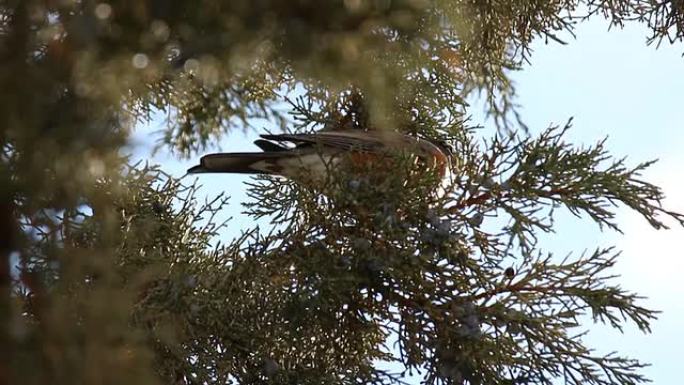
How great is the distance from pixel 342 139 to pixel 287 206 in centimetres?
30

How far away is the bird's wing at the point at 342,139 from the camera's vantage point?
127 inches

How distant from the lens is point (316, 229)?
9.89 feet

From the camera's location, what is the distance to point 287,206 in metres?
3.28

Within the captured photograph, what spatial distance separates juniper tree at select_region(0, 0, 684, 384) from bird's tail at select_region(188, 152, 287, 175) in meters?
0.05

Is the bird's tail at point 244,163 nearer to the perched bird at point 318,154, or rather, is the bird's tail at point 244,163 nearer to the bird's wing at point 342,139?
the perched bird at point 318,154

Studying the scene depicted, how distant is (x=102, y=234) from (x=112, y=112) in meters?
0.15

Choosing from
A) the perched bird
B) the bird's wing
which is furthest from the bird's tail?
the bird's wing

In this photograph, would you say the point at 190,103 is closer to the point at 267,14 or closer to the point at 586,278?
the point at 267,14

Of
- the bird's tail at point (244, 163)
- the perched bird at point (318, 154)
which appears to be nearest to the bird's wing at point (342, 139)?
the perched bird at point (318, 154)

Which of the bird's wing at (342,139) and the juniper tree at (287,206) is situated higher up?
the bird's wing at (342,139)

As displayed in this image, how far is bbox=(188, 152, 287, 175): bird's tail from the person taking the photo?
3.49 m

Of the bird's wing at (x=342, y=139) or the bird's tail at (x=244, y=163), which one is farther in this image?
the bird's tail at (x=244, y=163)

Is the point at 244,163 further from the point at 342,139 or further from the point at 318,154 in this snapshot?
the point at 318,154

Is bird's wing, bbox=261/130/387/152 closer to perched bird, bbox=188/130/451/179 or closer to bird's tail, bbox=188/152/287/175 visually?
perched bird, bbox=188/130/451/179
